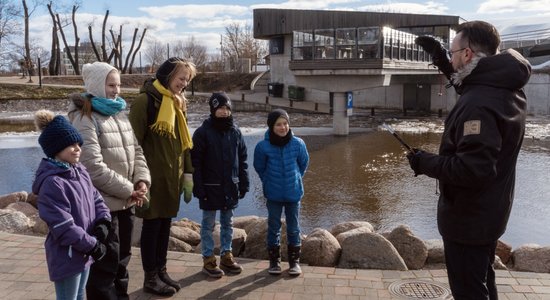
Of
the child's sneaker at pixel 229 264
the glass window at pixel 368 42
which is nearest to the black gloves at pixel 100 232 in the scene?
the child's sneaker at pixel 229 264

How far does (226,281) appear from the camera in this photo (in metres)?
4.65

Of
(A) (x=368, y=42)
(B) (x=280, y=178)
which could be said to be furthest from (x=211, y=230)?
(A) (x=368, y=42)

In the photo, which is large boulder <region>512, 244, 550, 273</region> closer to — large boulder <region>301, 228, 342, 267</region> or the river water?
the river water

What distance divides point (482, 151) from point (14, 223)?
610 centimetres

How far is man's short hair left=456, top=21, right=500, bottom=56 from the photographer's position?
2.78 metres

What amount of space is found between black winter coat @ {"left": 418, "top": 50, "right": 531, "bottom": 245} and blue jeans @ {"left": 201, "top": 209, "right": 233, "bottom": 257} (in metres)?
2.52

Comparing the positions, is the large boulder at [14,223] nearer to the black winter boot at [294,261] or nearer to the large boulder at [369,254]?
the black winter boot at [294,261]

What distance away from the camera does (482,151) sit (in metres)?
2.58

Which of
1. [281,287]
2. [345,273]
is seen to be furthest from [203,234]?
[345,273]

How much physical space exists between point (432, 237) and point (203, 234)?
13.5 ft

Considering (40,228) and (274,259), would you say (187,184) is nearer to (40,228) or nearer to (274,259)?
(274,259)

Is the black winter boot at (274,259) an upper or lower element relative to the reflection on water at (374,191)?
upper

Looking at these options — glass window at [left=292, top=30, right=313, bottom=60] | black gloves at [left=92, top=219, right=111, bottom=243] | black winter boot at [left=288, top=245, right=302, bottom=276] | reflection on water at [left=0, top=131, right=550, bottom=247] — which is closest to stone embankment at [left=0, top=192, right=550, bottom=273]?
black winter boot at [left=288, top=245, right=302, bottom=276]

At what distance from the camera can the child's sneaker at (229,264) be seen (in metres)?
4.87
